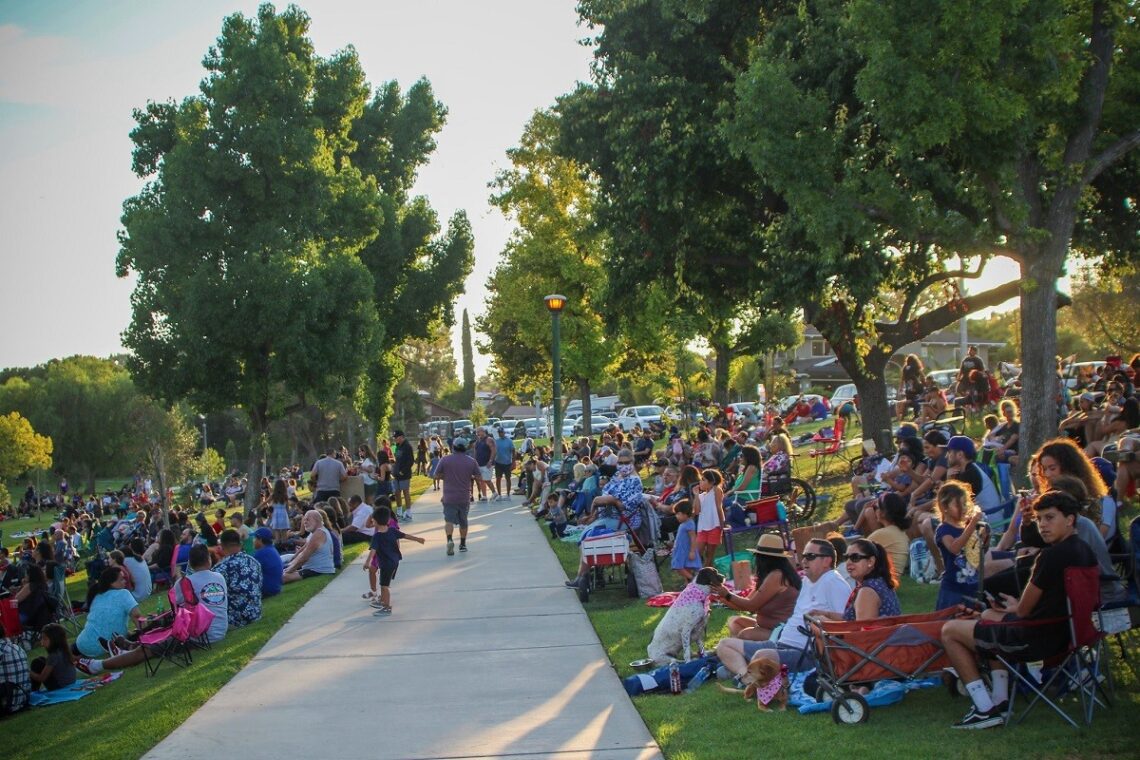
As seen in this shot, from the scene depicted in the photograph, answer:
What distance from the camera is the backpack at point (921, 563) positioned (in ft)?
35.8

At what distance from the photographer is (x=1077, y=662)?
6625 mm

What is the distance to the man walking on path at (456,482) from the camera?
16797mm

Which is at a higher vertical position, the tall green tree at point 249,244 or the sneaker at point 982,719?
the tall green tree at point 249,244

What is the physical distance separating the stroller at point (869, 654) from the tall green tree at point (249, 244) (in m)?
22.4

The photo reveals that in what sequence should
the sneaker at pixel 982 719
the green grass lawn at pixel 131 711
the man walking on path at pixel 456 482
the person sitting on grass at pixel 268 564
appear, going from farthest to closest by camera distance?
the man walking on path at pixel 456 482, the person sitting on grass at pixel 268 564, the green grass lawn at pixel 131 711, the sneaker at pixel 982 719

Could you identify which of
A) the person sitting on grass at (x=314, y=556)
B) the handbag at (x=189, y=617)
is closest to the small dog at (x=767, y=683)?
the handbag at (x=189, y=617)

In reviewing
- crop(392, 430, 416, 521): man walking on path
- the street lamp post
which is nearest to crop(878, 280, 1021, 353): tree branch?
the street lamp post

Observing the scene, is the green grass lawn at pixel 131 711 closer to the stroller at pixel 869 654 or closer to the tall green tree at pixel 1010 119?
the stroller at pixel 869 654

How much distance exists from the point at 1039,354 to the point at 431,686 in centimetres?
906

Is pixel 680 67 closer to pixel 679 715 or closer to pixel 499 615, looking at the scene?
pixel 499 615

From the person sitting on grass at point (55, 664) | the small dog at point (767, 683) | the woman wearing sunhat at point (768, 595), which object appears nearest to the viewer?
the small dog at point (767, 683)

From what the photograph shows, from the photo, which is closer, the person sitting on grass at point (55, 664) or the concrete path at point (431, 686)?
the concrete path at point (431, 686)

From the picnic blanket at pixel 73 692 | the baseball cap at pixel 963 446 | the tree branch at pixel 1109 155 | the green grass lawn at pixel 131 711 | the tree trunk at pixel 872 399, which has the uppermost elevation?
the tree branch at pixel 1109 155

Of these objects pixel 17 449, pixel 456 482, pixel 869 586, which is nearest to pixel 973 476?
pixel 869 586
